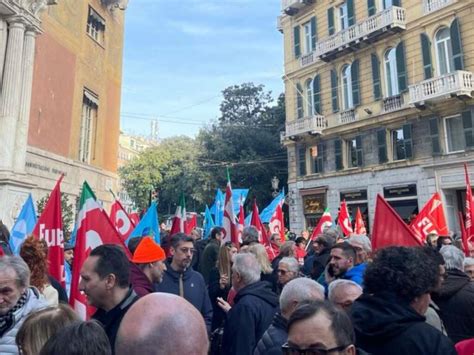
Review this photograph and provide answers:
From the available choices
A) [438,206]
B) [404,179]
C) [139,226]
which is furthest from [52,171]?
[404,179]

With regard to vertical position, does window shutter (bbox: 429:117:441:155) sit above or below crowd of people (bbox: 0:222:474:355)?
above

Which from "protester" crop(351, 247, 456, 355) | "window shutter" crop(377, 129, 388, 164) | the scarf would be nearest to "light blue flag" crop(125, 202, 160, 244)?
the scarf

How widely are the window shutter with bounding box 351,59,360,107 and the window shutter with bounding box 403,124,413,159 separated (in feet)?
10.6

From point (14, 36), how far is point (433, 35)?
17.0m

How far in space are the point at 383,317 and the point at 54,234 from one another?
154 inches

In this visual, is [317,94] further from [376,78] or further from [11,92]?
[11,92]

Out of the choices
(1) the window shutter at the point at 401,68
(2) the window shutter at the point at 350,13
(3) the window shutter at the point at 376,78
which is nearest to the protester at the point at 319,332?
(1) the window shutter at the point at 401,68

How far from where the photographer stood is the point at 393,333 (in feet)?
7.24

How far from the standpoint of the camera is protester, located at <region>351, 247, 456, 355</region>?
217 cm

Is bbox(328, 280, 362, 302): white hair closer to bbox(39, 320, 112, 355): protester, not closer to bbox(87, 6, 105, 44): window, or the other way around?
bbox(39, 320, 112, 355): protester

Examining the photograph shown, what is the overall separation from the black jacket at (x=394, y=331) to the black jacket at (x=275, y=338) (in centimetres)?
52

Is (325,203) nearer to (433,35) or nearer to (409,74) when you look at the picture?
(409,74)

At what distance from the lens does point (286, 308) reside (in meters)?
2.71

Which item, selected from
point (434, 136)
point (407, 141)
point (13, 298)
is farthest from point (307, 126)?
point (13, 298)
